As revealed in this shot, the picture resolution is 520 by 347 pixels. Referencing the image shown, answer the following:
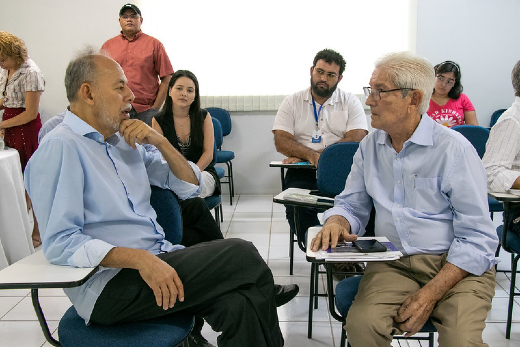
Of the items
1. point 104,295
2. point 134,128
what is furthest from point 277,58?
point 104,295

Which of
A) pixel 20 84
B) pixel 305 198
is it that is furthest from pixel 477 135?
pixel 20 84

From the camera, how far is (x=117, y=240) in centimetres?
164

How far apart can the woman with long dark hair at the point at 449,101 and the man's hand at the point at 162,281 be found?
346cm

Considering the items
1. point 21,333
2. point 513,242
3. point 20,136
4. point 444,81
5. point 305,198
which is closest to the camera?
point 513,242

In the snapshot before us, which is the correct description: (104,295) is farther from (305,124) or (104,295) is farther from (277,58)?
(277,58)

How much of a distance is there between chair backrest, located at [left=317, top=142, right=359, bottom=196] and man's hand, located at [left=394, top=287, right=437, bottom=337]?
1088 mm

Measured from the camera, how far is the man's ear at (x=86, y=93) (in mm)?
1672

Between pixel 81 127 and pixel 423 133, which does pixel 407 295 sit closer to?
pixel 423 133

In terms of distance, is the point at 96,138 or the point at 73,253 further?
the point at 96,138

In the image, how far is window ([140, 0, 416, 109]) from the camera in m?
5.16

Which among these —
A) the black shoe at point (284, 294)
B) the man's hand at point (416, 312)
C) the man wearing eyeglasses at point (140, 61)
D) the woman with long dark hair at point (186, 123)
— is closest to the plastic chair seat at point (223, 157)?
the man wearing eyeglasses at point (140, 61)

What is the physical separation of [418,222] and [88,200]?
115 cm

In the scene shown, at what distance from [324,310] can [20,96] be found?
114 inches

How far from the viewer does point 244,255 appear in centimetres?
161
